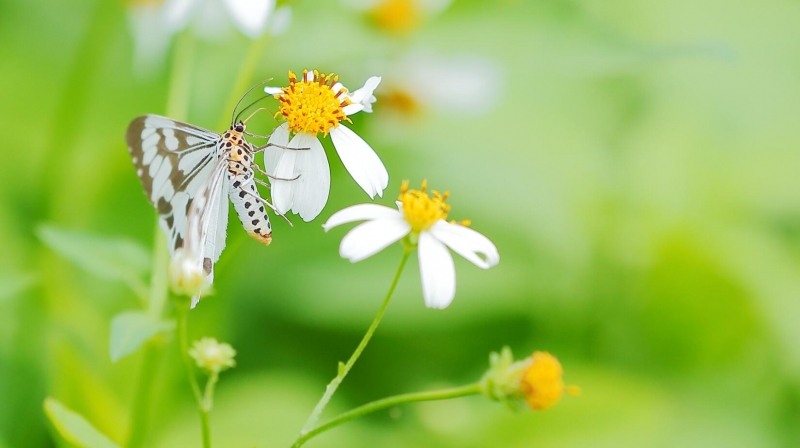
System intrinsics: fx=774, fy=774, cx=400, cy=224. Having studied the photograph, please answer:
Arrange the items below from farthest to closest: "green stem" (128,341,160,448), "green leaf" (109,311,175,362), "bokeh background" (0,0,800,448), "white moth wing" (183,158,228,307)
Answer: "bokeh background" (0,0,800,448) < "green stem" (128,341,160,448) < "green leaf" (109,311,175,362) < "white moth wing" (183,158,228,307)

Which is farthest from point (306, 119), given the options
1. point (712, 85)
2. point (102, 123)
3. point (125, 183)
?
point (712, 85)

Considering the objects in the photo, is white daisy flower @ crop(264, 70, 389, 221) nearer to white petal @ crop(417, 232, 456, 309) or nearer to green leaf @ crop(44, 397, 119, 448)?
white petal @ crop(417, 232, 456, 309)

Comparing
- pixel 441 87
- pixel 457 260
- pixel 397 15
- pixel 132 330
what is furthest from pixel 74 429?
pixel 441 87

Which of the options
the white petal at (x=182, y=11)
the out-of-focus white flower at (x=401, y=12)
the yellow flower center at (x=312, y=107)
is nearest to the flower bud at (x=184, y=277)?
the yellow flower center at (x=312, y=107)

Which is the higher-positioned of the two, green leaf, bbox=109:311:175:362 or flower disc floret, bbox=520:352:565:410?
flower disc floret, bbox=520:352:565:410

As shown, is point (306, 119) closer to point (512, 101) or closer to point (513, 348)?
point (513, 348)

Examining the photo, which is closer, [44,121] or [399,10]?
[44,121]

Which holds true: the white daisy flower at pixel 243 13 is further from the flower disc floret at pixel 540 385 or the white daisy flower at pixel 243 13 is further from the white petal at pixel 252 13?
the flower disc floret at pixel 540 385

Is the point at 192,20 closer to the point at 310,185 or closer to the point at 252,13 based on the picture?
the point at 252,13

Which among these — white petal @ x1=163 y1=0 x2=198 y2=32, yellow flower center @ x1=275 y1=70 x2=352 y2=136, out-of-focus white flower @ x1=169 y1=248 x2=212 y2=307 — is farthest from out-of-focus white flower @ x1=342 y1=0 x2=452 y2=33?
out-of-focus white flower @ x1=169 y1=248 x2=212 y2=307
